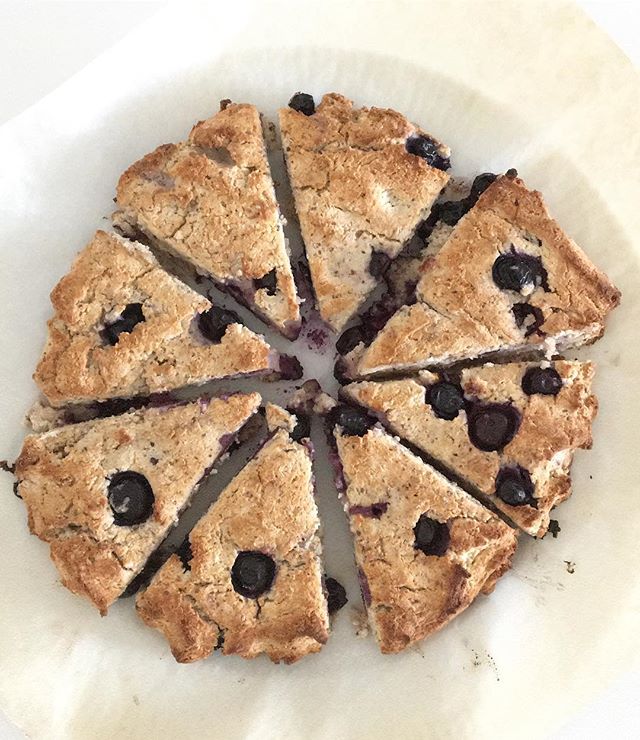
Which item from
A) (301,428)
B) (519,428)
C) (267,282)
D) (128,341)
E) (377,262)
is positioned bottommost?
(128,341)

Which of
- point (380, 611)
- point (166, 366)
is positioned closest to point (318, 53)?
point (166, 366)

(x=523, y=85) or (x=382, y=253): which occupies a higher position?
(x=523, y=85)

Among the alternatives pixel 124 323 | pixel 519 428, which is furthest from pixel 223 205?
pixel 519 428

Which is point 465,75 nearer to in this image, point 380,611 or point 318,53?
point 318,53

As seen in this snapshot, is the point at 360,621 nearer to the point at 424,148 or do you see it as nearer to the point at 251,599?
the point at 251,599

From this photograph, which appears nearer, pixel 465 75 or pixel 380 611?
pixel 380 611

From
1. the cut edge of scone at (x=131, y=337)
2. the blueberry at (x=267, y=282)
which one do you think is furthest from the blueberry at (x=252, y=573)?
the blueberry at (x=267, y=282)

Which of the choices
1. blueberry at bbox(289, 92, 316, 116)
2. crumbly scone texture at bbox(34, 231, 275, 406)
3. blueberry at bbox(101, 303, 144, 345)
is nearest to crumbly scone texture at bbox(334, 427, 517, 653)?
crumbly scone texture at bbox(34, 231, 275, 406)

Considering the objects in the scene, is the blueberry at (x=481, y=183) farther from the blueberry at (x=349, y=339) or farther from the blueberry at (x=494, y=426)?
the blueberry at (x=494, y=426)
